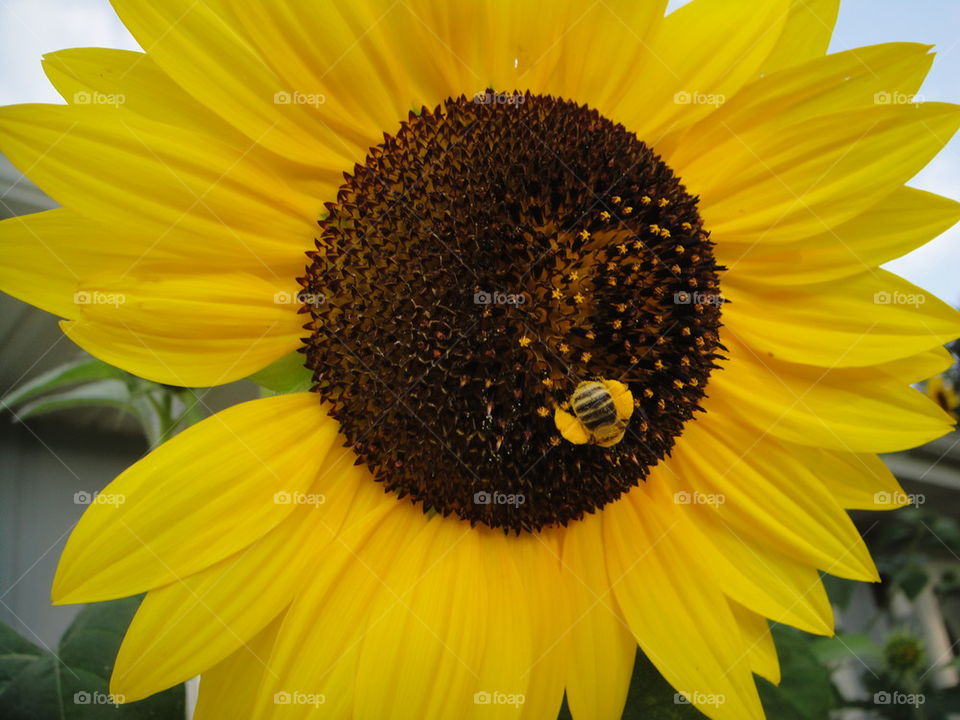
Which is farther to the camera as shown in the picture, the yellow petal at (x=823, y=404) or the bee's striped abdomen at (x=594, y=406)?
the yellow petal at (x=823, y=404)

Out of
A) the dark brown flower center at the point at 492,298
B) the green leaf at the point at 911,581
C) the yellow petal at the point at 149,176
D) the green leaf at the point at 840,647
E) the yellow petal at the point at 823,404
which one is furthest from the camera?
the green leaf at the point at 911,581

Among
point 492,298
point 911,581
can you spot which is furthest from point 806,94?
point 911,581

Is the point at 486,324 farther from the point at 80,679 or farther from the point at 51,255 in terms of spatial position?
the point at 80,679

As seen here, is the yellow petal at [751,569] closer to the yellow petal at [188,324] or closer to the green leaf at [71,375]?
the yellow petal at [188,324]

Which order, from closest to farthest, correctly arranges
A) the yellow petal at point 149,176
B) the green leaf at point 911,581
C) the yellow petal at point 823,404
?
the yellow petal at point 149,176, the yellow petal at point 823,404, the green leaf at point 911,581

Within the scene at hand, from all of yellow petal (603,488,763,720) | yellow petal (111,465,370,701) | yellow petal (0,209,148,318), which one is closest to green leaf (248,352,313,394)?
yellow petal (111,465,370,701)

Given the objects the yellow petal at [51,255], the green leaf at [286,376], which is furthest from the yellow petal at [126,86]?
the green leaf at [286,376]

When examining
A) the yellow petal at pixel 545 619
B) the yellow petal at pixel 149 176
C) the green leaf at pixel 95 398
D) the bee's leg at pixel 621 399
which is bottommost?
the yellow petal at pixel 545 619

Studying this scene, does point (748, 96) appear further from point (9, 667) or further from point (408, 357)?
point (9, 667)
